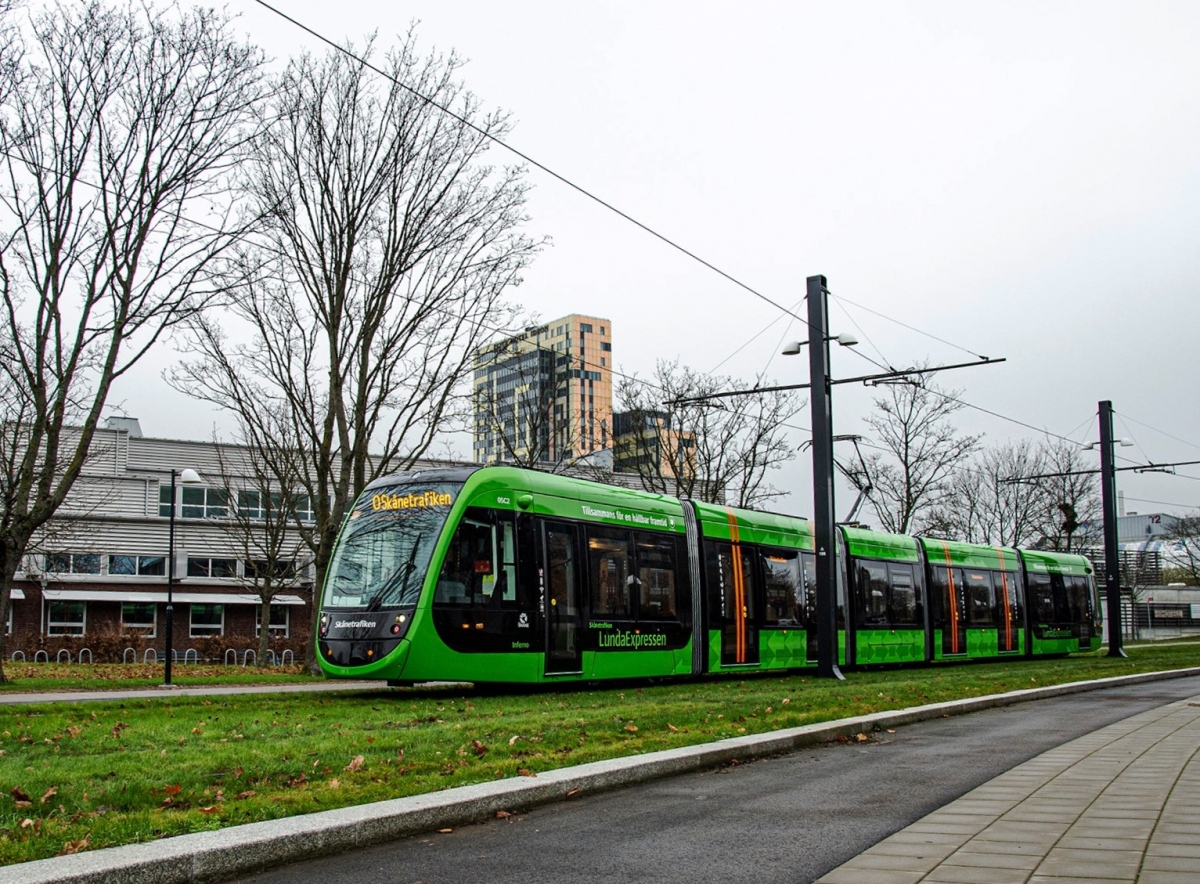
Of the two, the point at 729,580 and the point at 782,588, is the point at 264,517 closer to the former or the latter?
the point at 782,588

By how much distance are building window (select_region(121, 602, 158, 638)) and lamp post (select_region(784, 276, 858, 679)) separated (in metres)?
35.9

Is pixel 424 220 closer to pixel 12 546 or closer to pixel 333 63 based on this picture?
pixel 333 63

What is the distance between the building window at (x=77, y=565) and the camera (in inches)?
1844

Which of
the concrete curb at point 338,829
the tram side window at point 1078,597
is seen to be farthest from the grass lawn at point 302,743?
the tram side window at point 1078,597

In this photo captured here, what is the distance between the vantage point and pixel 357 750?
9375 millimetres

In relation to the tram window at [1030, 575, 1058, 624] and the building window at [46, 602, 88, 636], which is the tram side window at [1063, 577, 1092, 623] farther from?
the building window at [46, 602, 88, 636]

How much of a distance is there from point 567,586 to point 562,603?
30 centimetres

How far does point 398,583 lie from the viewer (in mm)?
16469

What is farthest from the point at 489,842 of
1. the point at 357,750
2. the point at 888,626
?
the point at 888,626

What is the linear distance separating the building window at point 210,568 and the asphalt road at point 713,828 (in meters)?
46.7

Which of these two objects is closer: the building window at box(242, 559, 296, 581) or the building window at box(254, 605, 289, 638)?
the building window at box(242, 559, 296, 581)

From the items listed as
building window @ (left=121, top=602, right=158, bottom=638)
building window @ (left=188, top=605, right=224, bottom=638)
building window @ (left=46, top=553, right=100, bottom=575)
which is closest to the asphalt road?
building window @ (left=46, top=553, right=100, bottom=575)

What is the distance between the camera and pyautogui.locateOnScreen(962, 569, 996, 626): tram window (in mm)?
32500

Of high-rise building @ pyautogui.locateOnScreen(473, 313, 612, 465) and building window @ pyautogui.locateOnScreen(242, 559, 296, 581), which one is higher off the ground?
high-rise building @ pyautogui.locateOnScreen(473, 313, 612, 465)
